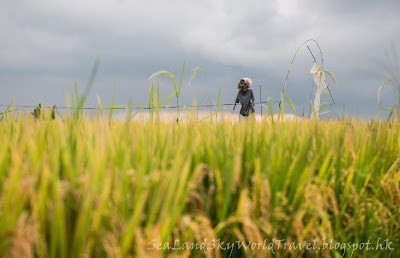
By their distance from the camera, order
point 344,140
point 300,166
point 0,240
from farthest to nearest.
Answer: point 344,140, point 300,166, point 0,240

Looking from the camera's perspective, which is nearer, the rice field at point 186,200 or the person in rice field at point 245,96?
the rice field at point 186,200

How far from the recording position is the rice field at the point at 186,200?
973 mm

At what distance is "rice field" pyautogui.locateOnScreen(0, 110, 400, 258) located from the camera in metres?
0.97

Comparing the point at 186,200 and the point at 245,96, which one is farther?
the point at 245,96

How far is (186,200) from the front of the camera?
122 cm

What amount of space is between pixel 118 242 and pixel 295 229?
0.66 metres

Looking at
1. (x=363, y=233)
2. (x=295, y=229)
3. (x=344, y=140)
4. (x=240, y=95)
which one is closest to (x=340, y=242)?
(x=363, y=233)

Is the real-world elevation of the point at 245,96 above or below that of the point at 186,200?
above

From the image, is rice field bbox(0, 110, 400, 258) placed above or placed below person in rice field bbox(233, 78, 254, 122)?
below

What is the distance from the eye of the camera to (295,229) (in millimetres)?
1361

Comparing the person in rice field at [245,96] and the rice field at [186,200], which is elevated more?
the person in rice field at [245,96]

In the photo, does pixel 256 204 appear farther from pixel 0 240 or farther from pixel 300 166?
pixel 0 240

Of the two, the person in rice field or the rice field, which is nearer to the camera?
the rice field

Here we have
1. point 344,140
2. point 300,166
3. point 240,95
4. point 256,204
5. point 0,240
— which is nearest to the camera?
point 0,240
